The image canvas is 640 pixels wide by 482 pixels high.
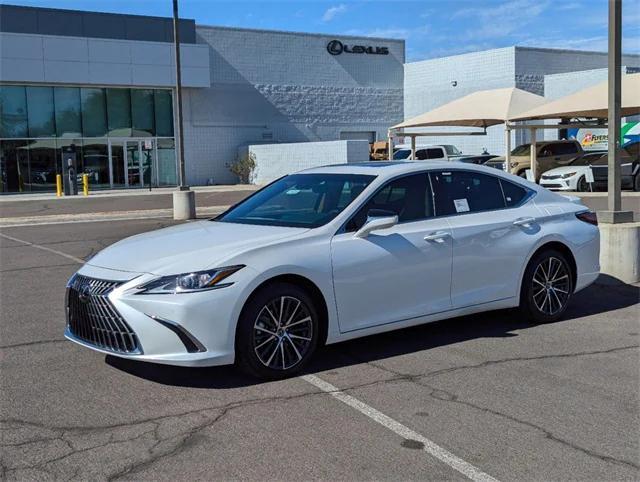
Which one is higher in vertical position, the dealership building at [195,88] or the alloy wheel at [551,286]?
the dealership building at [195,88]

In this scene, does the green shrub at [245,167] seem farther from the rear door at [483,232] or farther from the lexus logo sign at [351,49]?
the rear door at [483,232]

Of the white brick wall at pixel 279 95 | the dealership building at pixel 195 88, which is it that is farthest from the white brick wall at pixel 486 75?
the white brick wall at pixel 279 95

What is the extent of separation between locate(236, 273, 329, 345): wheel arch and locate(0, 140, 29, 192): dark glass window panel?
1318 inches

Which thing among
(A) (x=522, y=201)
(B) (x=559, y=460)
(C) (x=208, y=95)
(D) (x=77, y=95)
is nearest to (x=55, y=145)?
(D) (x=77, y=95)

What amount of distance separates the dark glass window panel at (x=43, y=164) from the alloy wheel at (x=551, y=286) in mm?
33057

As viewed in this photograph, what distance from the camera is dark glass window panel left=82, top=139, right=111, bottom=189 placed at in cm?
3697

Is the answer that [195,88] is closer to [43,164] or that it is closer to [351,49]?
[43,164]

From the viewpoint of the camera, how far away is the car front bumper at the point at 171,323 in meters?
4.97

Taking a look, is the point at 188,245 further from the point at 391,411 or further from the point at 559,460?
the point at 559,460

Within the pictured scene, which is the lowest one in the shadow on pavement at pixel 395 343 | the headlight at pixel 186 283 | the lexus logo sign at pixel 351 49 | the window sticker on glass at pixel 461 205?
the shadow on pavement at pixel 395 343

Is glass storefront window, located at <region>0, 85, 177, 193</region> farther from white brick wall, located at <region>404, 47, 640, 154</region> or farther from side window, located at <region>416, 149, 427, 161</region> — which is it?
white brick wall, located at <region>404, 47, 640, 154</region>

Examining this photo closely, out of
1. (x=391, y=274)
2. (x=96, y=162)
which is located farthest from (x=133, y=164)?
(x=391, y=274)

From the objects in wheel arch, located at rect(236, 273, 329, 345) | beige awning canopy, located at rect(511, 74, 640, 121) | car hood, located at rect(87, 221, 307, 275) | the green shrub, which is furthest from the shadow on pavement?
the green shrub

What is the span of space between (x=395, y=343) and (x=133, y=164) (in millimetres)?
34098
